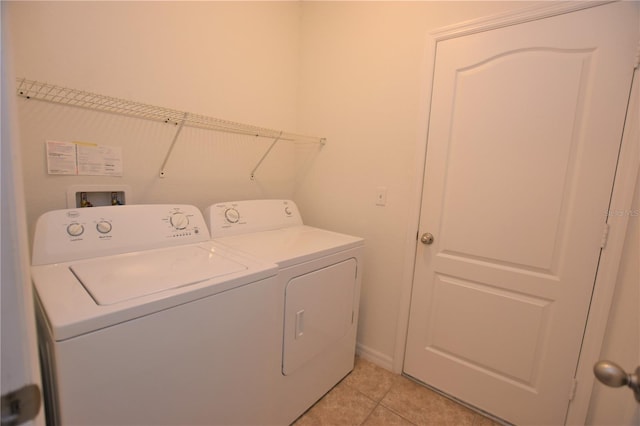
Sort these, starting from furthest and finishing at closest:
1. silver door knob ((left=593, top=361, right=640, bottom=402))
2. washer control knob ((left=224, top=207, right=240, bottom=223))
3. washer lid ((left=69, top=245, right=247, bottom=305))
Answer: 1. washer control knob ((left=224, top=207, right=240, bottom=223))
2. washer lid ((left=69, top=245, right=247, bottom=305))
3. silver door knob ((left=593, top=361, right=640, bottom=402))

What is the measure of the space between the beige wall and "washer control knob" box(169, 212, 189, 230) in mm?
230

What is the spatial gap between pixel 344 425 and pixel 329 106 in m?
2.05

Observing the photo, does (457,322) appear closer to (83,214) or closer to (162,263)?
(162,263)

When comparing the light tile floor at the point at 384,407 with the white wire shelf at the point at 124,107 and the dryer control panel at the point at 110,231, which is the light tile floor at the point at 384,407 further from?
the white wire shelf at the point at 124,107

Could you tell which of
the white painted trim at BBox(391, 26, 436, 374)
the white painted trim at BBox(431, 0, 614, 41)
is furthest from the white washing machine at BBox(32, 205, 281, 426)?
the white painted trim at BBox(431, 0, 614, 41)

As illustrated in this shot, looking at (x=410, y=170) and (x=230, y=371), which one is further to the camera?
(x=410, y=170)

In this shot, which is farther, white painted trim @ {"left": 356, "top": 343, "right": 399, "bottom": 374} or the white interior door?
white painted trim @ {"left": 356, "top": 343, "right": 399, "bottom": 374}

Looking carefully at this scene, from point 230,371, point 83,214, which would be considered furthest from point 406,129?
point 83,214

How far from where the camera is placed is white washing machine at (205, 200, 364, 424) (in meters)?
1.41

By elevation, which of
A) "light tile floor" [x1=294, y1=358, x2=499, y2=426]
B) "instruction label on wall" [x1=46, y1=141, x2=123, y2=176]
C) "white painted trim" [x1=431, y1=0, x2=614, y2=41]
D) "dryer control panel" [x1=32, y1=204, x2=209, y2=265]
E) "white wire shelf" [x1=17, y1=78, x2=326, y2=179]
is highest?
"white painted trim" [x1=431, y1=0, x2=614, y2=41]

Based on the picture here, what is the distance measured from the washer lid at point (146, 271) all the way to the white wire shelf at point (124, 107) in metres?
0.59

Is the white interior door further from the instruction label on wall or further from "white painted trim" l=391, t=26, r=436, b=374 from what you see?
the instruction label on wall

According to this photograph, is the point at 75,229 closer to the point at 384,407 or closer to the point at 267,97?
the point at 267,97

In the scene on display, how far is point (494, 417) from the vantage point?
1.65 metres
